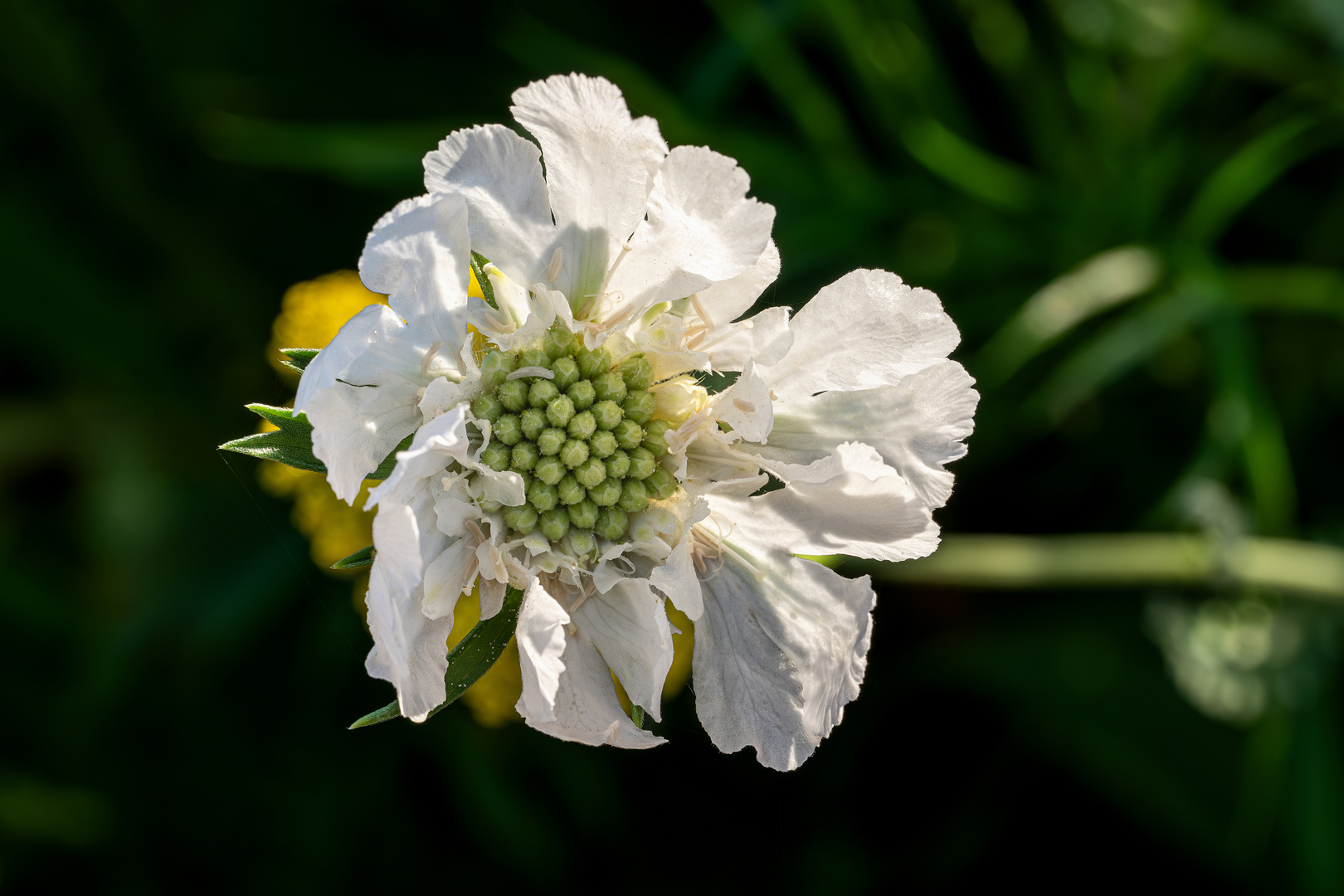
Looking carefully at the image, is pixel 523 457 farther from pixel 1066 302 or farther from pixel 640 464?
pixel 1066 302

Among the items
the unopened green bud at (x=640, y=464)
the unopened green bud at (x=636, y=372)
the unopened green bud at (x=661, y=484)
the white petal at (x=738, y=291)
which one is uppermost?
the white petal at (x=738, y=291)

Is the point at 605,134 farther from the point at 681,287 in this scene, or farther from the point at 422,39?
the point at 422,39

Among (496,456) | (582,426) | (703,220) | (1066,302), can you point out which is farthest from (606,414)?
(1066,302)

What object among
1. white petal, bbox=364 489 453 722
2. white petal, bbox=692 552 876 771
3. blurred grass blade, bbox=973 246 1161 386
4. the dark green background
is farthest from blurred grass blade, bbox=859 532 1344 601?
white petal, bbox=364 489 453 722

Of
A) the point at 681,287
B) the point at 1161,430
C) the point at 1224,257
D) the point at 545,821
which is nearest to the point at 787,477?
the point at 681,287

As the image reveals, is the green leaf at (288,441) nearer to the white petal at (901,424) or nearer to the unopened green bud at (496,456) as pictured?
the unopened green bud at (496,456)

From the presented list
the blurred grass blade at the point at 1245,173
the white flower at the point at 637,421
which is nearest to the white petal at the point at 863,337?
the white flower at the point at 637,421
